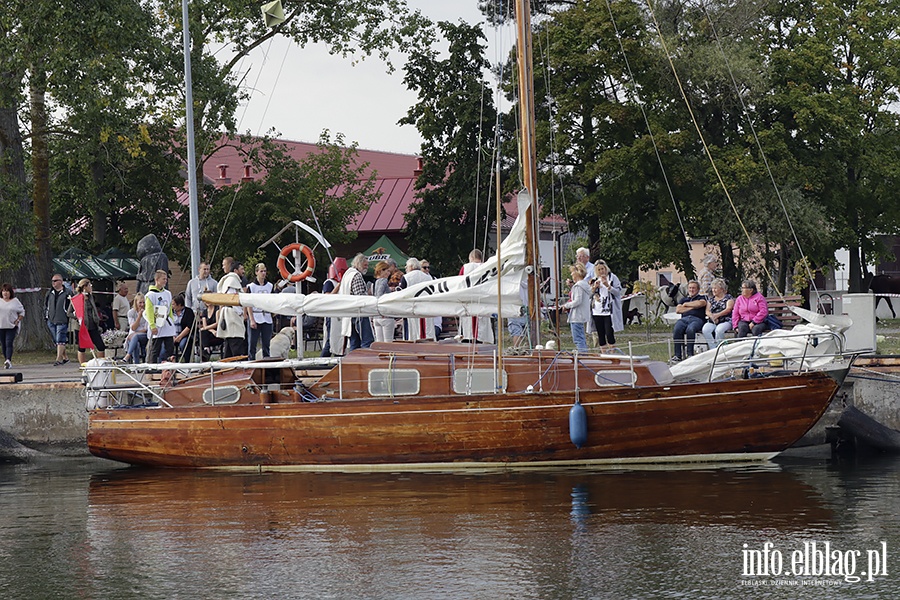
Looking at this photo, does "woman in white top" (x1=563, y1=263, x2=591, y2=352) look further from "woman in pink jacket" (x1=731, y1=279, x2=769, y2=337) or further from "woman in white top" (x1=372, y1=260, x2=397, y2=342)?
"woman in white top" (x1=372, y1=260, x2=397, y2=342)

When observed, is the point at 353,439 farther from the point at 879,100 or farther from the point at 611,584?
the point at 879,100

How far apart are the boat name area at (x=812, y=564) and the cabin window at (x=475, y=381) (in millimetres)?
5496

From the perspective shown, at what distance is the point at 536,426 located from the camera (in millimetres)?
16953

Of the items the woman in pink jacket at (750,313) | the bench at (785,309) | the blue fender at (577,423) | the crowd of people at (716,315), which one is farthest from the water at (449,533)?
the bench at (785,309)

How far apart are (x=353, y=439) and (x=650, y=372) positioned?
4.21m

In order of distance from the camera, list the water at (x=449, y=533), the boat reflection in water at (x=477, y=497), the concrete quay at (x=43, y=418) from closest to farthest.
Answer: the water at (x=449, y=533), the boat reflection in water at (x=477, y=497), the concrete quay at (x=43, y=418)

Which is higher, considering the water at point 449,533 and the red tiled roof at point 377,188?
the red tiled roof at point 377,188

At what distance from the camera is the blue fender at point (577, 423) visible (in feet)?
54.7

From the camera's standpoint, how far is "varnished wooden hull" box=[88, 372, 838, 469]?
16703 millimetres

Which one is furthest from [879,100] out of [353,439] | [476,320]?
[353,439]

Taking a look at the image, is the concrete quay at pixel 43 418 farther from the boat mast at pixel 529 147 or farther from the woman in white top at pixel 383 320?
the boat mast at pixel 529 147

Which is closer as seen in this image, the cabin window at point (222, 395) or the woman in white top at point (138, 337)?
the cabin window at point (222, 395)

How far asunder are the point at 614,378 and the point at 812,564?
5672 mm

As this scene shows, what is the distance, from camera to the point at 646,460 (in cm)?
1714
